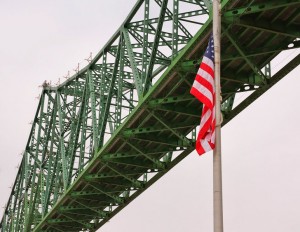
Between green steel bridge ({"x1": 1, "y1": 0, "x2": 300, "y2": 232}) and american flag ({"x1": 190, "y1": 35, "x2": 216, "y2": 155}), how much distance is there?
6.67 meters

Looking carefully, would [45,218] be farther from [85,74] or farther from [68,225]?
[85,74]

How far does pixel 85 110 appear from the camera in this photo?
4234 cm

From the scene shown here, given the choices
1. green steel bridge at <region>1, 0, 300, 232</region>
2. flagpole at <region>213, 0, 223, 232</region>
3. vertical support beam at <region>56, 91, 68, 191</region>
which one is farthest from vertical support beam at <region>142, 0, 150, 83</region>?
vertical support beam at <region>56, 91, 68, 191</region>

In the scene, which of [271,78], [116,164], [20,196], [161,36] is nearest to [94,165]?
[116,164]

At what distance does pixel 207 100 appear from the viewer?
17156mm

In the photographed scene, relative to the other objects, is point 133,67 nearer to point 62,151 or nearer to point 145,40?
point 145,40

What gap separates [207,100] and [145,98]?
1364 centimetres

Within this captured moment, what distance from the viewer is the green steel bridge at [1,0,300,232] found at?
25969 mm

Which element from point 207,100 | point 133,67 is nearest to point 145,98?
point 133,67

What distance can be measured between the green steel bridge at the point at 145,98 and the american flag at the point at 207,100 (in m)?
6.67

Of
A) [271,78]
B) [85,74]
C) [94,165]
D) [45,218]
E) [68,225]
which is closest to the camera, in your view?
A: [271,78]

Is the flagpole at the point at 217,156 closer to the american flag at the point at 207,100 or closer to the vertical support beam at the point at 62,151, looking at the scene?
the american flag at the point at 207,100

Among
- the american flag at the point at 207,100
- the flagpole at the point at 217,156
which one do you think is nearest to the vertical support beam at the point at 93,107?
the american flag at the point at 207,100

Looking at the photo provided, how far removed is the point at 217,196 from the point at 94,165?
23040 mm
